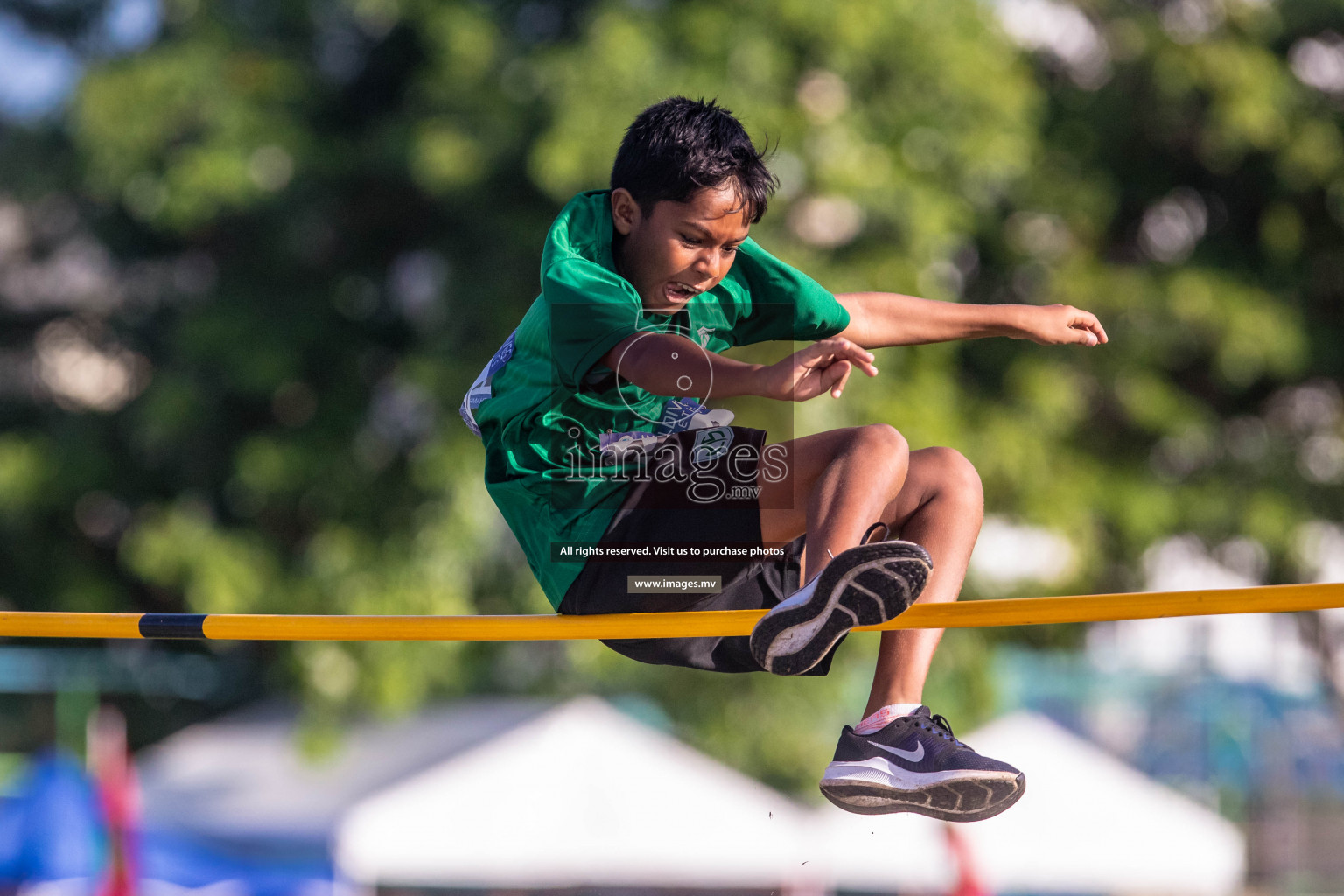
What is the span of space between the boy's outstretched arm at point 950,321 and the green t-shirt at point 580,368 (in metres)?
0.09

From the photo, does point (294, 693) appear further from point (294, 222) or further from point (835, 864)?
point (835, 864)

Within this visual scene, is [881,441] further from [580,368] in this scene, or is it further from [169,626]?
[169,626]

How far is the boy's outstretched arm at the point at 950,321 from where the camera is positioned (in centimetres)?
339

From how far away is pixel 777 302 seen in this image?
334 centimetres

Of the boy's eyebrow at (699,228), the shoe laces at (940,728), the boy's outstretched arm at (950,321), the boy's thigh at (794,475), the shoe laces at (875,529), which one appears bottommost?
the shoe laces at (940,728)

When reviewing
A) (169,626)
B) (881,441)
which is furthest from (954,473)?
(169,626)

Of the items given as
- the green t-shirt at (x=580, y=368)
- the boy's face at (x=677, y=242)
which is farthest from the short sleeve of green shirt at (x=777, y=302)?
the boy's face at (x=677, y=242)

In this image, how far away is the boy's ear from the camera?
3051 millimetres

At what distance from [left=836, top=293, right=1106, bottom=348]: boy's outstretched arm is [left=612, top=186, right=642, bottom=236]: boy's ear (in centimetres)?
62

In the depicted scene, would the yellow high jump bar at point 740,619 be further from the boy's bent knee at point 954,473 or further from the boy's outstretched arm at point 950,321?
the boy's outstretched arm at point 950,321

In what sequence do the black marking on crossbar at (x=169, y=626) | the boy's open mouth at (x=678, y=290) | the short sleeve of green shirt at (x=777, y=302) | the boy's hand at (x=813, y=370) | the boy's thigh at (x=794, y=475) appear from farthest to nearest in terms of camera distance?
the black marking on crossbar at (x=169, y=626) < the short sleeve of green shirt at (x=777, y=302) < the boy's thigh at (x=794, y=475) < the boy's open mouth at (x=678, y=290) < the boy's hand at (x=813, y=370)

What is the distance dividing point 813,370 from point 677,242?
1.55 feet

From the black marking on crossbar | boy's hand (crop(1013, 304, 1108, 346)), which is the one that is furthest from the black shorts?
the black marking on crossbar

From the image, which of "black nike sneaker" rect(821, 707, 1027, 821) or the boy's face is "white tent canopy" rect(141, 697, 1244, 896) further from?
the boy's face
